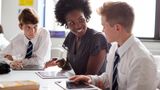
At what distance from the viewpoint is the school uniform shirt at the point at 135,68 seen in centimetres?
136

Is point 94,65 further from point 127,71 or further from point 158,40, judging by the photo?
point 158,40

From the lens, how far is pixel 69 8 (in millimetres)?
2072

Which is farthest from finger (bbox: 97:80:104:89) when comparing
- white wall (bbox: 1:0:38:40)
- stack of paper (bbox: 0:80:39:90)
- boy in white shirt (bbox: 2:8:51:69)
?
white wall (bbox: 1:0:38:40)

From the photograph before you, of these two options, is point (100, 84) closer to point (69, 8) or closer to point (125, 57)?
point (125, 57)

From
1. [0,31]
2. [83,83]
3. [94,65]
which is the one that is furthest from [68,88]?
[0,31]

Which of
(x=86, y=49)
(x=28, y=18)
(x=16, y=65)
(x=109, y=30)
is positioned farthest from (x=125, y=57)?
(x=28, y=18)

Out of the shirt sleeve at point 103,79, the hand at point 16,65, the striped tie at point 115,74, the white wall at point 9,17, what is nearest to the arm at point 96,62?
the shirt sleeve at point 103,79

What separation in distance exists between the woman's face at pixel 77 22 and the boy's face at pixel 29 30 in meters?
0.47

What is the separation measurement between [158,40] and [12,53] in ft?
7.32

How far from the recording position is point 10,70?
74.5 inches

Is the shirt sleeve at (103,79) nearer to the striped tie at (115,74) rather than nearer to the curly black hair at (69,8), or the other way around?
the striped tie at (115,74)

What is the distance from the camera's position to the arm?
188 cm

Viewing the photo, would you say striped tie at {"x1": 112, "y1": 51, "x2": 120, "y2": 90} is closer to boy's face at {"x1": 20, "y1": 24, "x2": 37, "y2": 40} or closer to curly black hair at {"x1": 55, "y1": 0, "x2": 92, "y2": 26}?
curly black hair at {"x1": 55, "y1": 0, "x2": 92, "y2": 26}

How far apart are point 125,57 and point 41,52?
1126 mm
